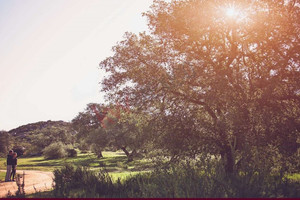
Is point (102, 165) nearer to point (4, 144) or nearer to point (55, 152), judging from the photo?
point (55, 152)

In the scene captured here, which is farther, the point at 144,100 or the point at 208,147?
the point at 144,100

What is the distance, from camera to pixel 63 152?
51.9m

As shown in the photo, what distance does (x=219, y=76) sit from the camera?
40.6 feet

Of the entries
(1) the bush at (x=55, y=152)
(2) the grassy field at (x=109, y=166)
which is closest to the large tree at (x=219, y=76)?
(2) the grassy field at (x=109, y=166)

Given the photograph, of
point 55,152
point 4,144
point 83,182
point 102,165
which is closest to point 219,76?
point 83,182

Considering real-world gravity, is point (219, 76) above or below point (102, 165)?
above

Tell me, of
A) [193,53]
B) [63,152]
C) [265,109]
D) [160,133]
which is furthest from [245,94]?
[63,152]

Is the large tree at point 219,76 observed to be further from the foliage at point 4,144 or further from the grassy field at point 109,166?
the foliage at point 4,144

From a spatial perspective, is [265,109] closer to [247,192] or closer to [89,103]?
[247,192]

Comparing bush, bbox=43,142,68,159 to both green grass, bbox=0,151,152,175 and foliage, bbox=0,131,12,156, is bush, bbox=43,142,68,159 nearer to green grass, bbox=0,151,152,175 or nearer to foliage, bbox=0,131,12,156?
green grass, bbox=0,151,152,175

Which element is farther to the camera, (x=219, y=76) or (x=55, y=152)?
(x=55, y=152)

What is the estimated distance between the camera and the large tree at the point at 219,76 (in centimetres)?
1190

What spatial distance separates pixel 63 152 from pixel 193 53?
153 ft

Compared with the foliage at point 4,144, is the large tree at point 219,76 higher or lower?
higher
